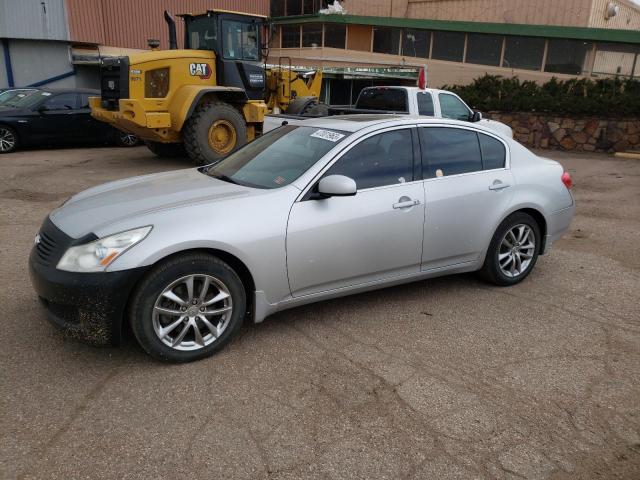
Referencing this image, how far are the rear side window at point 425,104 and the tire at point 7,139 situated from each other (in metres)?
9.22

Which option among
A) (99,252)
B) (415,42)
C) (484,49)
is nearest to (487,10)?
(484,49)

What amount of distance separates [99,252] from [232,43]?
8.96m

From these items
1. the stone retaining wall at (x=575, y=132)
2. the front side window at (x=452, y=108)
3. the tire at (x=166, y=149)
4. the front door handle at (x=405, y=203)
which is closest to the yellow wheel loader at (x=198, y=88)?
the tire at (x=166, y=149)

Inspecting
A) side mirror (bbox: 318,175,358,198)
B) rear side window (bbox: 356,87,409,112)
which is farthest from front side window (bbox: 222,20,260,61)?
side mirror (bbox: 318,175,358,198)

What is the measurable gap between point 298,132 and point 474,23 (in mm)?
20519

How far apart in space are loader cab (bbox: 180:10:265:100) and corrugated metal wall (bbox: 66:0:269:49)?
37.4ft

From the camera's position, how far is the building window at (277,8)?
26641 mm

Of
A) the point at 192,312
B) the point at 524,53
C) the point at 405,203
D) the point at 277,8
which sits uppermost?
the point at 277,8

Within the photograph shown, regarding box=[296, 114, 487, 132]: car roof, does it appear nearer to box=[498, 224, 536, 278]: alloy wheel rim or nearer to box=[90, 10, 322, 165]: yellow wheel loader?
box=[498, 224, 536, 278]: alloy wheel rim

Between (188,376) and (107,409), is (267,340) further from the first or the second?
(107,409)

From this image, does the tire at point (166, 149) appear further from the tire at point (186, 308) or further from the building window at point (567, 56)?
the building window at point (567, 56)

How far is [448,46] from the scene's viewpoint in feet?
76.3

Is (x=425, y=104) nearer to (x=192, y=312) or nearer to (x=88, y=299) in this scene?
(x=192, y=312)

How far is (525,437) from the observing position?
285 centimetres
